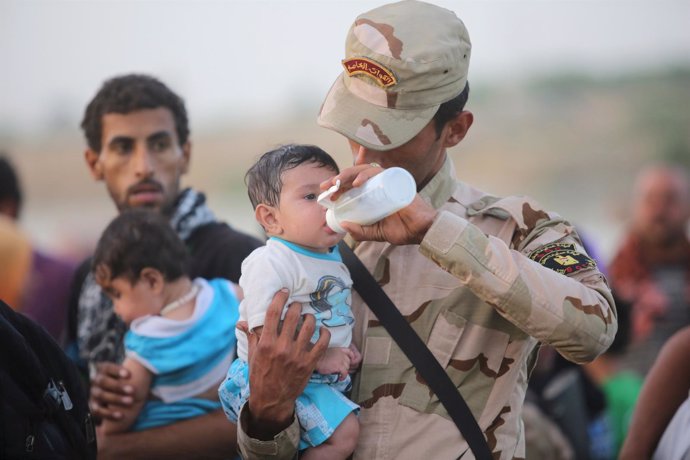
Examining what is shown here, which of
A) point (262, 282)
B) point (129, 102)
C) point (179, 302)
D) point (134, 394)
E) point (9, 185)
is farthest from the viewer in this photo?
point (9, 185)

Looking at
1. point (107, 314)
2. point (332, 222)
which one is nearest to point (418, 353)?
point (332, 222)

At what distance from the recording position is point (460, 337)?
2.97m

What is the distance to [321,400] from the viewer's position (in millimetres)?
2928

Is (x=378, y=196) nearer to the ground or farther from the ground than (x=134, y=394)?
farther from the ground

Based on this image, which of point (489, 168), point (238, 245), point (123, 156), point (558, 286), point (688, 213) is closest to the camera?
point (558, 286)

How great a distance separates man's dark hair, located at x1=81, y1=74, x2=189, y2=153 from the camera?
4258 mm

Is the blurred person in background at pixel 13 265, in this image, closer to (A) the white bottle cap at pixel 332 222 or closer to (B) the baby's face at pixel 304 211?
(B) the baby's face at pixel 304 211

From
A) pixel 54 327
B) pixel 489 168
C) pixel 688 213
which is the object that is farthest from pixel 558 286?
pixel 489 168

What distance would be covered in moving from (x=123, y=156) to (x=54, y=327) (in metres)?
1.65

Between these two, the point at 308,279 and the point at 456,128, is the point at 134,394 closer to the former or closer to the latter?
the point at 308,279

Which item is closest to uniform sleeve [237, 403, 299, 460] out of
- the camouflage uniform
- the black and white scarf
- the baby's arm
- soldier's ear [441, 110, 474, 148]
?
the camouflage uniform

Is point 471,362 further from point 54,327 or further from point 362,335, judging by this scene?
point 54,327

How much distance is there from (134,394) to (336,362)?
3.33 feet

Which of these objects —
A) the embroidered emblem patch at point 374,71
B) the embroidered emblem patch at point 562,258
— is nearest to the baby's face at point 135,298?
the embroidered emblem patch at point 374,71
